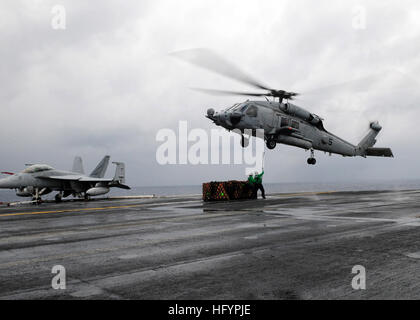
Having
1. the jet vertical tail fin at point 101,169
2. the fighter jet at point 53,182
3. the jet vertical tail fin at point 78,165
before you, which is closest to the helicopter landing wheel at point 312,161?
the fighter jet at point 53,182

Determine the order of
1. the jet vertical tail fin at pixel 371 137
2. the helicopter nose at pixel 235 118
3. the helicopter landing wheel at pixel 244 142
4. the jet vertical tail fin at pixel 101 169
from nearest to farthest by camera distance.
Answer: the helicopter nose at pixel 235 118 < the helicopter landing wheel at pixel 244 142 < the jet vertical tail fin at pixel 371 137 < the jet vertical tail fin at pixel 101 169

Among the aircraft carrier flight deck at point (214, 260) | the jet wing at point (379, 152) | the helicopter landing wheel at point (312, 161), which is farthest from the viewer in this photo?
the jet wing at point (379, 152)

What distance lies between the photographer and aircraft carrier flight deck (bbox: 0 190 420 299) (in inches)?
197

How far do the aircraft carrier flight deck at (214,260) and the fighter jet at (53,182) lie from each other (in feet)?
63.8

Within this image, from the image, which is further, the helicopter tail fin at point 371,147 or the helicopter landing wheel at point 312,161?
the helicopter tail fin at point 371,147

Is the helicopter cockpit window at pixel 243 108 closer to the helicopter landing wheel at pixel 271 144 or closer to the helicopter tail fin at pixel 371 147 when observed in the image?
the helicopter landing wheel at pixel 271 144

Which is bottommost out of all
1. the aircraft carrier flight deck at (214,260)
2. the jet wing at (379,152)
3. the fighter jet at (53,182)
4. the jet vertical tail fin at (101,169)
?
the aircraft carrier flight deck at (214,260)

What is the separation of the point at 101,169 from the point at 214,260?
1505 inches

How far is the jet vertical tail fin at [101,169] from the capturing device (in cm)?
4250

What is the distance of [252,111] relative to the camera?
24.9 m

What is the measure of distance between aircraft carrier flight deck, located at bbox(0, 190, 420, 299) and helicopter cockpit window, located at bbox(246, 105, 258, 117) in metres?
13.8

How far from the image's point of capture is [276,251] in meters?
7.64


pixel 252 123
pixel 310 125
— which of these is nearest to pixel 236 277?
pixel 252 123
